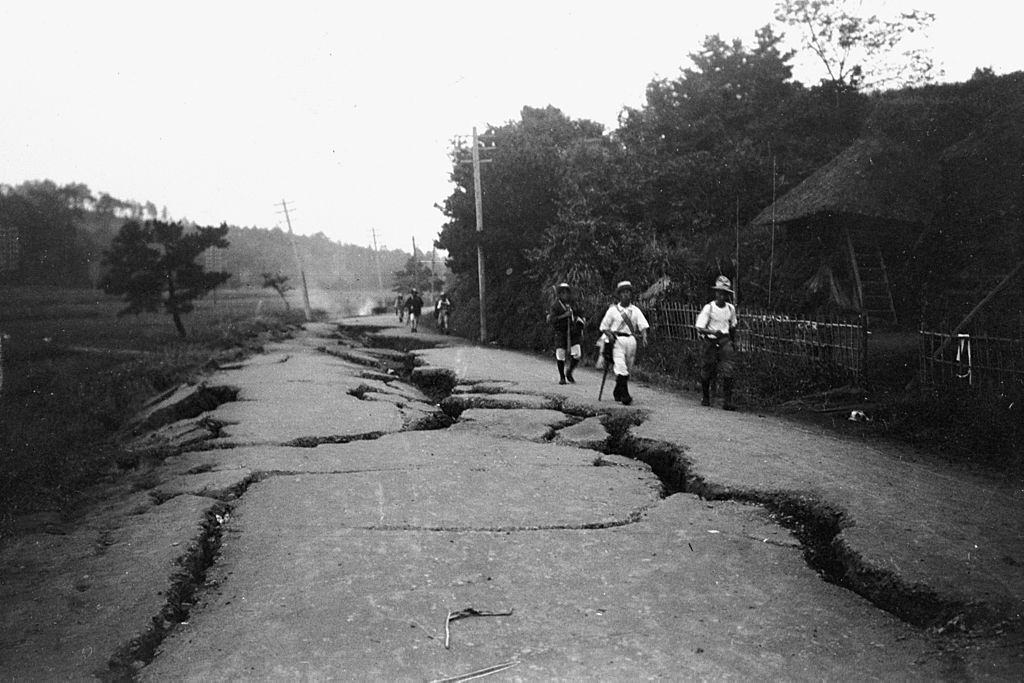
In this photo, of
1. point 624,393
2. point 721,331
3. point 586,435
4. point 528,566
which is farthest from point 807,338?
point 528,566

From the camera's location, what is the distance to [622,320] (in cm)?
824

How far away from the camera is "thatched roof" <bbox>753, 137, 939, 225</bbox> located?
45.3ft

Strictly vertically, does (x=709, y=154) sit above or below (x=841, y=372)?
above

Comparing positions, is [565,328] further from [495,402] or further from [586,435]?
[586,435]

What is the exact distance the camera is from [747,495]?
A: 4328 millimetres

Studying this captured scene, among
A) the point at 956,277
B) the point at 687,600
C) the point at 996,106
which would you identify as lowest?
the point at 687,600

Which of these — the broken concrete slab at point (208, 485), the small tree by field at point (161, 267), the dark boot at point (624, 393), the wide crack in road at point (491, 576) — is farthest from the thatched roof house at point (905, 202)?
the small tree by field at point (161, 267)

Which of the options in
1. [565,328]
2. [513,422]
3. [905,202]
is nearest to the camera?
[513,422]

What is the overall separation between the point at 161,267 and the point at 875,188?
1454cm

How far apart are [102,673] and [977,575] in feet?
11.5

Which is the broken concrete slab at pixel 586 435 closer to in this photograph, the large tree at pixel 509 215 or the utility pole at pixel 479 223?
the large tree at pixel 509 215

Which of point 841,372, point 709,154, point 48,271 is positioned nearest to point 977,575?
point 841,372

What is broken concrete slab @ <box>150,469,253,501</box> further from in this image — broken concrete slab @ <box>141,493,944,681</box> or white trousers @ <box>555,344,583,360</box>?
white trousers @ <box>555,344,583,360</box>

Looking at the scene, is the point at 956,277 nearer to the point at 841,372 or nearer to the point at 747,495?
the point at 841,372
